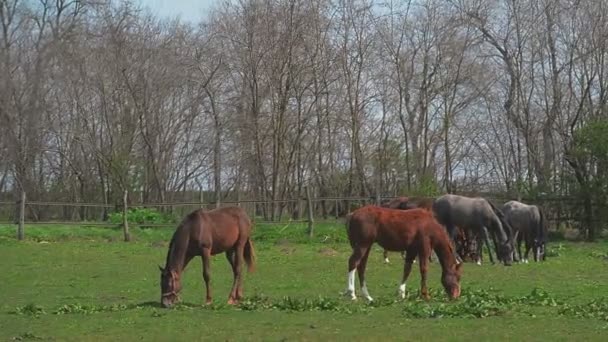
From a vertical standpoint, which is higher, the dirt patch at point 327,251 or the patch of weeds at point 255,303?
the dirt patch at point 327,251

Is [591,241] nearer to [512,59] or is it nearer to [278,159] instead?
[512,59]

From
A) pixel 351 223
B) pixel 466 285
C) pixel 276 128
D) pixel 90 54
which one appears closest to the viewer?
pixel 351 223

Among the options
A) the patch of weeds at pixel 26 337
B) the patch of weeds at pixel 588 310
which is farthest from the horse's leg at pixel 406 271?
the patch of weeds at pixel 26 337

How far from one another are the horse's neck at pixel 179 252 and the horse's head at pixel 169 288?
0.82 feet

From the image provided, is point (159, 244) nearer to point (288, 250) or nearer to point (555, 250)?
point (288, 250)

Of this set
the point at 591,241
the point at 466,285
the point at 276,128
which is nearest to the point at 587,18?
the point at 591,241

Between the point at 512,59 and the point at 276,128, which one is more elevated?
the point at 512,59

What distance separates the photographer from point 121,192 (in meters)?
41.4

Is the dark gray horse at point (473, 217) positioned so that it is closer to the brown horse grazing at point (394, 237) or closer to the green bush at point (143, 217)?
the brown horse grazing at point (394, 237)

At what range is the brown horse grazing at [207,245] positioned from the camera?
46.4 feet

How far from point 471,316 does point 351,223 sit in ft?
10.6

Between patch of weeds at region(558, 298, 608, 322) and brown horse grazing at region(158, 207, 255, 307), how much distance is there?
514 centimetres

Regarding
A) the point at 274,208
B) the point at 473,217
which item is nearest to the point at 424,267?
the point at 473,217

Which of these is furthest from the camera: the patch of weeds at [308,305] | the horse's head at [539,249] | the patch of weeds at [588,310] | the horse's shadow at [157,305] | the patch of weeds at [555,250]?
the patch of weeds at [555,250]
